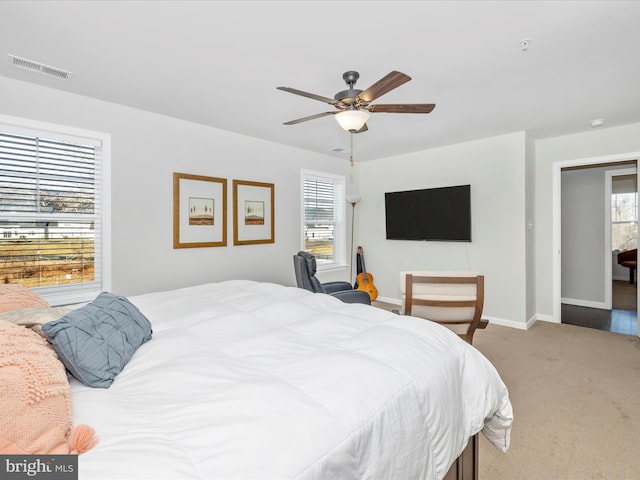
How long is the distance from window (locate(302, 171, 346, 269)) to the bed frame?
370 centimetres

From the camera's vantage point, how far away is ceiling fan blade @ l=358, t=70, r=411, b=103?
198 cm

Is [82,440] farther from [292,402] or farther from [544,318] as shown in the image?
[544,318]

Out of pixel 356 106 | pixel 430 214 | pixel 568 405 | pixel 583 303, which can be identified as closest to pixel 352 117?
pixel 356 106

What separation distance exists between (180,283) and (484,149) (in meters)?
4.37

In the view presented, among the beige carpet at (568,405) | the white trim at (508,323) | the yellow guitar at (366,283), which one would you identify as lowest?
the beige carpet at (568,405)

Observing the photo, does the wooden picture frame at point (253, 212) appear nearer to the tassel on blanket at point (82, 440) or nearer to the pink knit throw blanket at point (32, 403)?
the pink knit throw blanket at point (32, 403)

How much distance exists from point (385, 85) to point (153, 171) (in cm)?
261

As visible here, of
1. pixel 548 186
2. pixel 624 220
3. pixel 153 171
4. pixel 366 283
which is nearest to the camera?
pixel 153 171

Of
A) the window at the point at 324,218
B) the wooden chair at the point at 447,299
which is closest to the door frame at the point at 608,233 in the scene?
the wooden chair at the point at 447,299

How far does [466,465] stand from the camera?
1.54 metres

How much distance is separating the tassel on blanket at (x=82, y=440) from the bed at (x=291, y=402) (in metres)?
0.02

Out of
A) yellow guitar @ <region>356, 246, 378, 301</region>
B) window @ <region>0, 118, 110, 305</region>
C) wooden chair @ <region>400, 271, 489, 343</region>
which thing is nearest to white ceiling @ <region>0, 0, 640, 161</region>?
window @ <region>0, 118, 110, 305</region>

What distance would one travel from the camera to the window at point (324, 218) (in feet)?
17.2

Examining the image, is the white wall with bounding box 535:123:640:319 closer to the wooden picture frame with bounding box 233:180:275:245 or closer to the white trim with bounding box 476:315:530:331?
the white trim with bounding box 476:315:530:331
